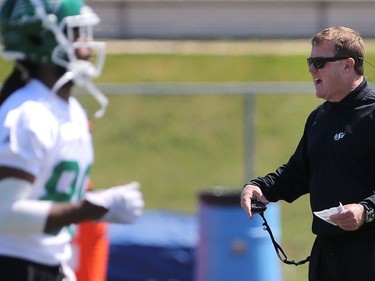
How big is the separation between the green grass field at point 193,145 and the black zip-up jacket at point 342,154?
15.8ft

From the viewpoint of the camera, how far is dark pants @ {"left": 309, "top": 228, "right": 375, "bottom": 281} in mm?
4418

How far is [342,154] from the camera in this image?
175 inches

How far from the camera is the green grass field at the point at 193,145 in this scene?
11141 mm

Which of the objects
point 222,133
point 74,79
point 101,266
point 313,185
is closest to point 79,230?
point 101,266

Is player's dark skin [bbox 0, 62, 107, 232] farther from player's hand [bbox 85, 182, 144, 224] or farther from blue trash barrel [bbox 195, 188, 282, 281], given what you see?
blue trash barrel [bbox 195, 188, 282, 281]

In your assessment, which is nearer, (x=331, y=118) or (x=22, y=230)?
(x=22, y=230)

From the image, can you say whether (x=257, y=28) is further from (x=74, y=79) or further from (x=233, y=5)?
(x=74, y=79)

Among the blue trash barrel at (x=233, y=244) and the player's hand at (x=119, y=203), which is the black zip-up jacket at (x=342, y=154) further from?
the blue trash barrel at (x=233, y=244)

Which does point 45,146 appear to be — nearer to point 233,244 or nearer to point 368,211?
point 368,211

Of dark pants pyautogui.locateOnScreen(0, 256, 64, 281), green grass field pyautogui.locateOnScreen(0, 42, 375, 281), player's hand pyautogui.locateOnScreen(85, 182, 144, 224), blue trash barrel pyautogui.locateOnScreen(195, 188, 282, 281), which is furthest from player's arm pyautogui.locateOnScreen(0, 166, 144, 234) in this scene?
green grass field pyautogui.locateOnScreen(0, 42, 375, 281)

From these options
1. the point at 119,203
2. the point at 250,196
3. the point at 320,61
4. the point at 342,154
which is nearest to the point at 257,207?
the point at 250,196

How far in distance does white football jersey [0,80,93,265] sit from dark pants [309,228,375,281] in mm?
1187

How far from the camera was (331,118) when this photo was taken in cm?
458

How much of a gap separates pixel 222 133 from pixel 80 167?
864 centimetres
